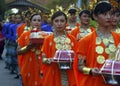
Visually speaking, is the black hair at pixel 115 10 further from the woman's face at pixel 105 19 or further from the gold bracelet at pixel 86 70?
the gold bracelet at pixel 86 70

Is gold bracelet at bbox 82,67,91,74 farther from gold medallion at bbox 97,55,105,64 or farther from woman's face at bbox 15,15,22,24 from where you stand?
woman's face at bbox 15,15,22,24

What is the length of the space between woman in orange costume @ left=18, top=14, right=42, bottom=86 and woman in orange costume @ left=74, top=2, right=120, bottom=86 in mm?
3858

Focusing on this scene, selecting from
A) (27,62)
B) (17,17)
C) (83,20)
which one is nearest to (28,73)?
(27,62)

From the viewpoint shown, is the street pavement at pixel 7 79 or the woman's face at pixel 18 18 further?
the woman's face at pixel 18 18

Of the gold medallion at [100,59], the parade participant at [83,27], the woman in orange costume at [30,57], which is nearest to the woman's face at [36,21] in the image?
the woman in orange costume at [30,57]

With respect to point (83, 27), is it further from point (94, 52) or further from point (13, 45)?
point (13, 45)

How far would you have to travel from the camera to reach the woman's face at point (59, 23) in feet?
24.3

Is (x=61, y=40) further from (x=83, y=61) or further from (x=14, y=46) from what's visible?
(x=14, y=46)

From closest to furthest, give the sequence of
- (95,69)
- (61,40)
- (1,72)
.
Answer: (95,69), (61,40), (1,72)

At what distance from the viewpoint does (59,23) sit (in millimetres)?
7441

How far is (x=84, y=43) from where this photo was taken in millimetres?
5531

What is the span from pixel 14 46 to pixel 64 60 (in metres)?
8.14

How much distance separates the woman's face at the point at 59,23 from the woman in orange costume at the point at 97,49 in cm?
183

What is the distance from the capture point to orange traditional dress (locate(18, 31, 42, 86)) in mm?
9820
